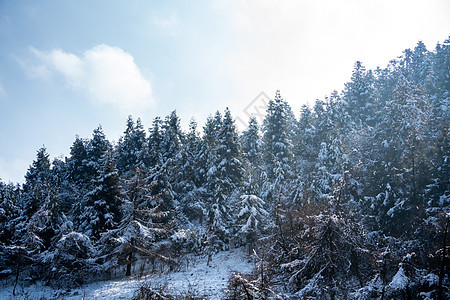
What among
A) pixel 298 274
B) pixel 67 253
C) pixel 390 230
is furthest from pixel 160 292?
pixel 390 230

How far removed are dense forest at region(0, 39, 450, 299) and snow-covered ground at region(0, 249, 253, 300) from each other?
1.37m

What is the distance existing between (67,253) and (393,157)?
29008 millimetres

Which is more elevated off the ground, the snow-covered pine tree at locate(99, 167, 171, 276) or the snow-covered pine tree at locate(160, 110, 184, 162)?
the snow-covered pine tree at locate(160, 110, 184, 162)

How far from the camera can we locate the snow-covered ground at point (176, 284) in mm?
16234

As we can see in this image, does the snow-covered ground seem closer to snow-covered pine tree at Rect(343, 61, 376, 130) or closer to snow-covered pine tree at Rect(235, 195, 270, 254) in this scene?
snow-covered pine tree at Rect(235, 195, 270, 254)

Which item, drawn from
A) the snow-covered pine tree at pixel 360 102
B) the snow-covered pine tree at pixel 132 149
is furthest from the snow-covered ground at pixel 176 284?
the snow-covered pine tree at pixel 360 102

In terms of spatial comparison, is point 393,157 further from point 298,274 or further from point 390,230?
point 298,274

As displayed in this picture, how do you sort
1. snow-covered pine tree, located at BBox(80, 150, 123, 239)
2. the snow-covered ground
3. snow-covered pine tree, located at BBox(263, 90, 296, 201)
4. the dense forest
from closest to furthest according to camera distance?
1. the dense forest
2. the snow-covered ground
3. snow-covered pine tree, located at BBox(80, 150, 123, 239)
4. snow-covered pine tree, located at BBox(263, 90, 296, 201)

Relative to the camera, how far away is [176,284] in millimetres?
17734

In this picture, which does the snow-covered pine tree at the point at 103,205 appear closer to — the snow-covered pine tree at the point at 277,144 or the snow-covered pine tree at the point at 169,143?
the snow-covered pine tree at the point at 169,143

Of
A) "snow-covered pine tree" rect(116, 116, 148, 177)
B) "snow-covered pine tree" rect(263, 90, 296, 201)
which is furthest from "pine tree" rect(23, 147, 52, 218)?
"snow-covered pine tree" rect(263, 90, 296, 201)

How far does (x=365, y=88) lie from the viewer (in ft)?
154

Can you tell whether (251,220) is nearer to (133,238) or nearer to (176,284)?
(176,284)

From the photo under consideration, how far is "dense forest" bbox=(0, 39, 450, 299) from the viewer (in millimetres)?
13383
